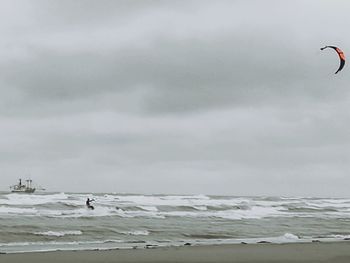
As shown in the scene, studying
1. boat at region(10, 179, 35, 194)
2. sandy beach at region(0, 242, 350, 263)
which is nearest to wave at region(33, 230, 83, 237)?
sandy beach at region(0, 242, 350, 263)

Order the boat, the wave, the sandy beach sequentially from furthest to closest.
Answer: the boat, the wave, the sandy beach

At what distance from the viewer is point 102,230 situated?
63.7 feet

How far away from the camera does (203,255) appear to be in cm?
1233

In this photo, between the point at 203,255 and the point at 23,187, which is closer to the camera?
the point at 203,255

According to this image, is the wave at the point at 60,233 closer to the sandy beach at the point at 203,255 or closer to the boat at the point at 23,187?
the sandy beach at the point at 203,255

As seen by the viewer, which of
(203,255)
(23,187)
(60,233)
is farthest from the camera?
(23,187)

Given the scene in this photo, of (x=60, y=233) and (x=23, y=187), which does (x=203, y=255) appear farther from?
(x=23, y=187)

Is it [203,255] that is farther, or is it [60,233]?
[60,233]

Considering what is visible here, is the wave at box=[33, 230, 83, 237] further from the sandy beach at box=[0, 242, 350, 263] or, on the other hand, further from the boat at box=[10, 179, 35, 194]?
the boat at box=[10, 179, 35, 194]

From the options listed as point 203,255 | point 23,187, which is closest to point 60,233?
point 203,255

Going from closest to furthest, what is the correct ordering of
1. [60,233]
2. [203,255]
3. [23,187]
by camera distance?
[203,255]
[60,233]
[23,187]

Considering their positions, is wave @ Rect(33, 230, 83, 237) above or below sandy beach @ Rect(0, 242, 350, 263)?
above

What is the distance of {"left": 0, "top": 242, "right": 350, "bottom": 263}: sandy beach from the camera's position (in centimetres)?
1130

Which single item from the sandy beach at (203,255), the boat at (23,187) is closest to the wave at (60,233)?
the sandy beach at (203,255)
